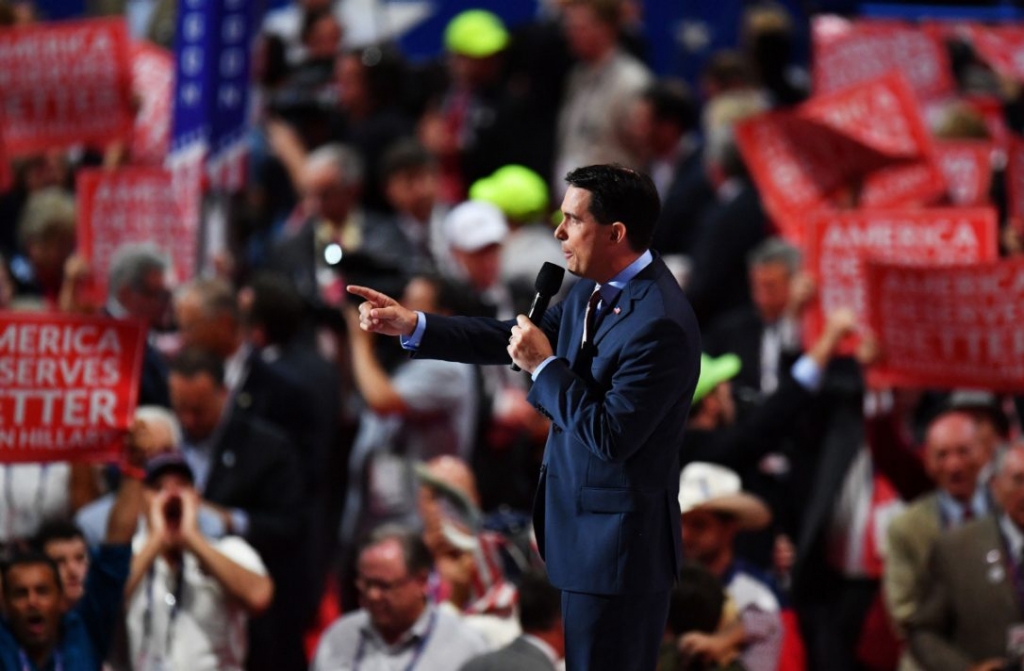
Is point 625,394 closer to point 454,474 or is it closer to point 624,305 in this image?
point 624,305

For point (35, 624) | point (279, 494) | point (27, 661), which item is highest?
point (279, 494)

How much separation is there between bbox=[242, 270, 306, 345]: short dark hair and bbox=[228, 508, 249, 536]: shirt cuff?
1156 millimetres

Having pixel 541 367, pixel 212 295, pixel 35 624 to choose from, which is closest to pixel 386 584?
pixel 35 624

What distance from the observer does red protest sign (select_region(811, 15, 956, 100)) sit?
1144 cm

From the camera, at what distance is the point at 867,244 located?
8242 millimetres

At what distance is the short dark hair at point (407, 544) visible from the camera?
6.49 meters

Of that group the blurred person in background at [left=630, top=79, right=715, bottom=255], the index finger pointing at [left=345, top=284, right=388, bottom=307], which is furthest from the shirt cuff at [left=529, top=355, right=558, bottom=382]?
the blurred person in background at [left=630, top=79, right=715, bottom=255]

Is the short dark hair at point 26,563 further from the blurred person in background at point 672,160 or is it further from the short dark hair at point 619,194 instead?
the blurred person in background at point 672,160

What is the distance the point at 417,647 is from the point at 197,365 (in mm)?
1498

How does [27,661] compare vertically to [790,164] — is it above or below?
below

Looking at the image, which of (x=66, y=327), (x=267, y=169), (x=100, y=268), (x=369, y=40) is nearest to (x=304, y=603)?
(x=66, y=327)

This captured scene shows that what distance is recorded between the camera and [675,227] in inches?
408

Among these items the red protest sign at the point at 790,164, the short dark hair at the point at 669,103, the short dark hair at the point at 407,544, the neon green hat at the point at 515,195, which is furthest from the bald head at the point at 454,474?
the short dark hair at the point at 669,103

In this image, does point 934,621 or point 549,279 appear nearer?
point 549,279
